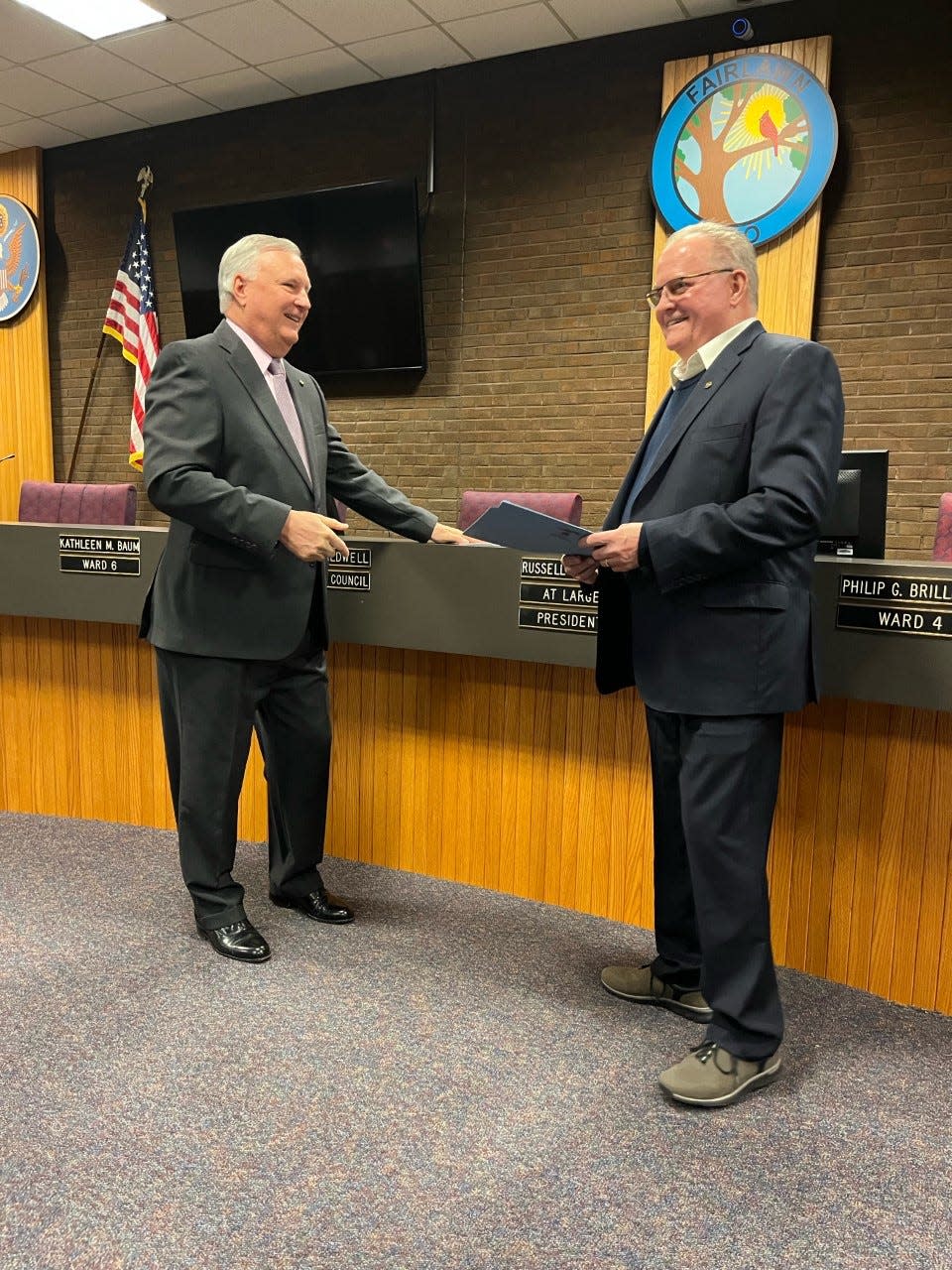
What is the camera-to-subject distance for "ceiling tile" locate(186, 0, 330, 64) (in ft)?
13.6

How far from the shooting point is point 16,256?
584 cm

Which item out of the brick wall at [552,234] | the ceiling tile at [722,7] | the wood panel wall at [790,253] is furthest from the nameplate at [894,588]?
the ceiling tile at [722,7]

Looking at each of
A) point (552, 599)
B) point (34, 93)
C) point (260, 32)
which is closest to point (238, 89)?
point (260, 32)

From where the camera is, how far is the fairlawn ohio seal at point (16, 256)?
5.77m

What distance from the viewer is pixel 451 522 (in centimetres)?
498

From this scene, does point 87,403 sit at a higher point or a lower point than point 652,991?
higher

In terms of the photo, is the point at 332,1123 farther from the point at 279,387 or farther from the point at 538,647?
the point at 279,387

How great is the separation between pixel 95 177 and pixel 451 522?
3.25 metres

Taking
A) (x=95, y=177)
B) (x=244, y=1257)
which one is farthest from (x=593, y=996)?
(x=95, y=177)

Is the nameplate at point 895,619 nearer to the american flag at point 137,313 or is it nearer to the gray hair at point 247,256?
the gray hair at point 247,256

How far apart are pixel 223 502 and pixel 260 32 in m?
3.71

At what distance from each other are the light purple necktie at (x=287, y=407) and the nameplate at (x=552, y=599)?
54 cm

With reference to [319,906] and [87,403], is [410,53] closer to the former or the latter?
[87,403]

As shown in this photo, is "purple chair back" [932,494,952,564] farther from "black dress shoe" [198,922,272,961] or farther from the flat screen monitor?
"black dress shoe" [198,922,272,961]
